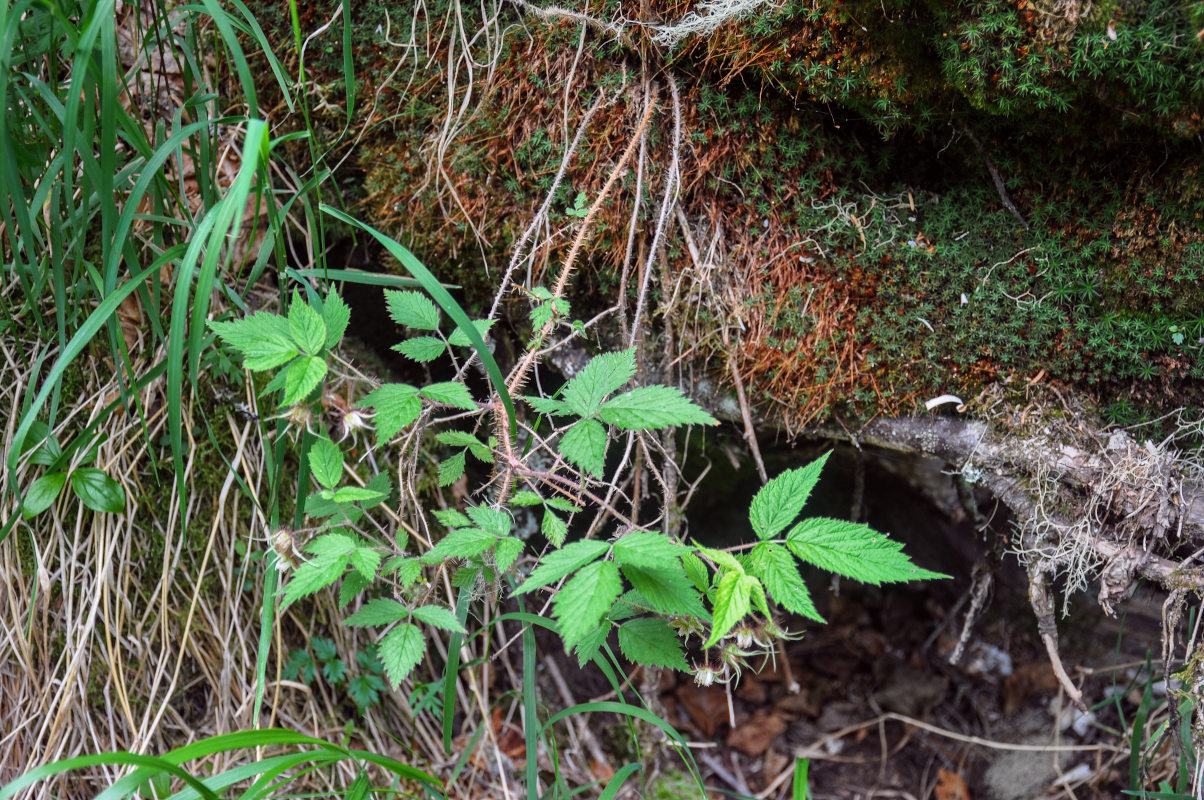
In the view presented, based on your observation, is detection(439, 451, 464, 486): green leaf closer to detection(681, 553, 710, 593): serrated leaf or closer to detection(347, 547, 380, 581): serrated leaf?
detection(347, 547, 380, 581): serrated leaf

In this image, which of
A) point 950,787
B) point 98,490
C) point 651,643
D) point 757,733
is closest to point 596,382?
point 651,643

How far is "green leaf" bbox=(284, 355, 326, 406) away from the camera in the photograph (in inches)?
39.6

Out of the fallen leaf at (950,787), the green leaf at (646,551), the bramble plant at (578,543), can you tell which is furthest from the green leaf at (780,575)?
the fallen leaf at (950,787)

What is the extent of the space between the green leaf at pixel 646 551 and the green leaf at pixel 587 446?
0.11 m

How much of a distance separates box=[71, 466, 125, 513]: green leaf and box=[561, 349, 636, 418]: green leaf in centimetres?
93

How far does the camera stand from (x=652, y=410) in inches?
40.1

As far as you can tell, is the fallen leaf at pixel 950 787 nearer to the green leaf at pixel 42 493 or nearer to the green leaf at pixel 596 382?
the green leaf at pixel 596 382

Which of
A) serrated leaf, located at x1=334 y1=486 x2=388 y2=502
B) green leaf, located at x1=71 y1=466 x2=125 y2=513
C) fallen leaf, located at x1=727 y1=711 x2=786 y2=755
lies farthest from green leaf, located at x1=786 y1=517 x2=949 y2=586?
fallen leaf, located at x1=727 y1=711 x2=786 y2=755

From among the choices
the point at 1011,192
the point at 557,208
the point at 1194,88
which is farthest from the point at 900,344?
the point at 557,208

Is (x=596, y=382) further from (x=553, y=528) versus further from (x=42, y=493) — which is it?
(x=42, y=493)

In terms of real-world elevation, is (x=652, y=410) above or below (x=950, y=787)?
above

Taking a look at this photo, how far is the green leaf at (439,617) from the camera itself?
1.10 metres

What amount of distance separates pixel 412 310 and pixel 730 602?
0.68m

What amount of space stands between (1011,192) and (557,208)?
90 cm
